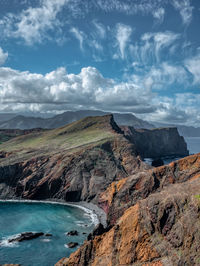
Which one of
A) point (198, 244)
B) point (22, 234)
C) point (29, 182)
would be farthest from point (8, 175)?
point (198, 244)

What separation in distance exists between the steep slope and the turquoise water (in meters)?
11.2

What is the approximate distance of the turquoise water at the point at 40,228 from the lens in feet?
184

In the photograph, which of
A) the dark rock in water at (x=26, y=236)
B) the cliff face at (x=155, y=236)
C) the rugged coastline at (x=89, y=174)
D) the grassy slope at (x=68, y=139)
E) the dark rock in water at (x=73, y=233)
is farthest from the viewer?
the grassy slope at (x=68, y=139)

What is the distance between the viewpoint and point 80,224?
78688 millimetres

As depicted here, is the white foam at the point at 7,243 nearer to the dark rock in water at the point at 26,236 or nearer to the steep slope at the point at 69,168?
the dark rock in water at the point at 26,236

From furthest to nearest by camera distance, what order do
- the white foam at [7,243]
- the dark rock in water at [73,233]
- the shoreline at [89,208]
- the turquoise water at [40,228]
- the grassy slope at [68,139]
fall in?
the grassy slope at [68,139] < the shoreline at [89,208] < the dark rock in water at [73,233] < the white foam at [7,243] < the turquoise water at [40,228]

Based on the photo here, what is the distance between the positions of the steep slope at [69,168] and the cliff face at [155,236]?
6653 cm

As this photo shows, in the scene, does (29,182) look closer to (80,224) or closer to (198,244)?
(80,224)

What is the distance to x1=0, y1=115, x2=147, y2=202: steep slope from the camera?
112 metres

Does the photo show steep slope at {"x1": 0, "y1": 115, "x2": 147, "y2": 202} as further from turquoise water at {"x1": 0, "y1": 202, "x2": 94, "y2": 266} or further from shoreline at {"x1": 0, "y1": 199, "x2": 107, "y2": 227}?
turquoise water at {"x1": 0, "y1": 202, "x2": 94, "y2": 266}

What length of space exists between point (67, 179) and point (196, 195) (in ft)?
296

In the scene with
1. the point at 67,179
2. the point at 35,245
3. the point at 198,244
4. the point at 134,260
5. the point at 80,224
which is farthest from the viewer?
the point at 67,179

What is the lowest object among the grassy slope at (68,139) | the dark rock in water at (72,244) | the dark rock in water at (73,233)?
the dark rock in water at (73,233)

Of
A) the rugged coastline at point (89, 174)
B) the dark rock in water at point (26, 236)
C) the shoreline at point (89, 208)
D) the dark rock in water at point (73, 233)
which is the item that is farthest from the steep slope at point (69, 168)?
the dark rock in water at point (26, 236)
